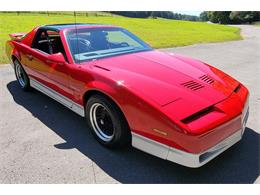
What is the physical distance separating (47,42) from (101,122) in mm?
1958

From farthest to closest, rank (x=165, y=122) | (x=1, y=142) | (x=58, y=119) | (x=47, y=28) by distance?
1. (x=47, y=28)
2. (x=58, y=119)
3. (x=1, y=142)
4. (x=165, y=122)

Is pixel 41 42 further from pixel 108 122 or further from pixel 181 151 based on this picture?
pixel 181 151

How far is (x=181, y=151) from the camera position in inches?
93.1

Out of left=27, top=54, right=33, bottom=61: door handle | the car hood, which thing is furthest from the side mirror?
left=27, top=54, right=33, bottom=61: door handle

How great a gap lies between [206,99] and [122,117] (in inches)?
34.6

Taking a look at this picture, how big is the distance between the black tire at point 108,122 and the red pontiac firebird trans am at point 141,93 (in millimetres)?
11

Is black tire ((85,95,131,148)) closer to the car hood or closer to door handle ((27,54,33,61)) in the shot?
the car hood

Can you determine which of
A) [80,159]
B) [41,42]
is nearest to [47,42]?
[41,42]

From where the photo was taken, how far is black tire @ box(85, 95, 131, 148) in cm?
283

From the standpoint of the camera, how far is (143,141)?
2.63 m

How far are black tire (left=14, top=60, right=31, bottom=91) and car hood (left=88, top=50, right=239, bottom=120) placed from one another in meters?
2.11

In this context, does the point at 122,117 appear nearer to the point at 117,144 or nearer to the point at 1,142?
the point at 117,144

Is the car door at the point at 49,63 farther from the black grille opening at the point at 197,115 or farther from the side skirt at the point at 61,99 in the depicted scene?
the black grille opening at the point at 197,115
